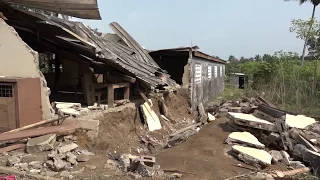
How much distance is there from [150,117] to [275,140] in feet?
14.4

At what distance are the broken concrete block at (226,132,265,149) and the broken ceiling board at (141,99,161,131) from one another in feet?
10.6

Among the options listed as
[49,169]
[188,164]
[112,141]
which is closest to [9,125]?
[49,169]

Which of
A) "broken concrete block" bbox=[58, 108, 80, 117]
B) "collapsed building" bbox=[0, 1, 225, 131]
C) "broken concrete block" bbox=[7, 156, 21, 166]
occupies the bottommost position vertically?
"broken concrete block" bbox=[7, 156, 21, 166]

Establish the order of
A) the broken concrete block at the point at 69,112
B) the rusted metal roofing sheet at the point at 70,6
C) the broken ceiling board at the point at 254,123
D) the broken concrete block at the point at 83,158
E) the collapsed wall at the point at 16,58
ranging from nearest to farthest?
the broken concrete block at the point at 83,158
the rusted metal roofing sheet at the point at 70,6
the collapsed wall at the point at 16,58
the broken concrete block at the point at 69,112
the broken ceiling board at the point at 254,123

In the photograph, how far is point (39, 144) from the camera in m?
6.47

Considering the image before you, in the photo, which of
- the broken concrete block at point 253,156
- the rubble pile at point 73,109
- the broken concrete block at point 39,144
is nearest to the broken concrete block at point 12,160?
the broken concrete block at point 39,144

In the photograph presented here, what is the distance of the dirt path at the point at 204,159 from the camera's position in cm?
645

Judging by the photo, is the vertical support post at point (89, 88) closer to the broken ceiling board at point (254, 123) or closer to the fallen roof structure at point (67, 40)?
the fallen roof structure at point (67, 40)

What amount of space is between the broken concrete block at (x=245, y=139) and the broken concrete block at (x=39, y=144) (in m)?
4.48

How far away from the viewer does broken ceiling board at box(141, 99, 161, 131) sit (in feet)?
35.7

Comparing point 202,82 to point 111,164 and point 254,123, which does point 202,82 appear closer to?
point 254,123

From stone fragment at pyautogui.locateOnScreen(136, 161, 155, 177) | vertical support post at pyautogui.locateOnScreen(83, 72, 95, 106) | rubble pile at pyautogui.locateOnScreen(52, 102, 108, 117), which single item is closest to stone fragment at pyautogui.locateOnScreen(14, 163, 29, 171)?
stone fragment at pyautogui.locateOnScreen(136, 161, 155, 177)

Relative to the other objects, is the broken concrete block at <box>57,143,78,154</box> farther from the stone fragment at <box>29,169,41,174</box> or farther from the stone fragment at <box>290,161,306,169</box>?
the stone fragment at <box>290,161,306,169</box>

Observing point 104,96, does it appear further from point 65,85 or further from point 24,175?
point 24,175
